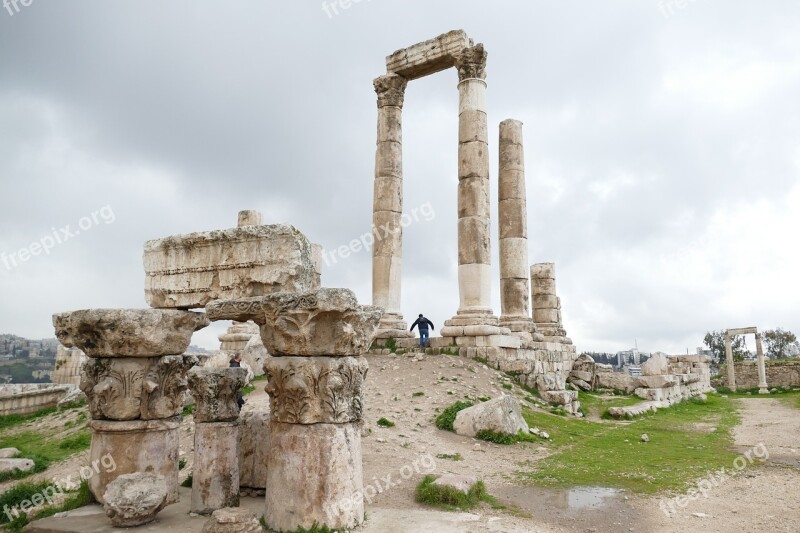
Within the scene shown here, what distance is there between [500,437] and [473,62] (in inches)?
499

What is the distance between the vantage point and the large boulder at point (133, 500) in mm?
5336

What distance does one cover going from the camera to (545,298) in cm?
2342

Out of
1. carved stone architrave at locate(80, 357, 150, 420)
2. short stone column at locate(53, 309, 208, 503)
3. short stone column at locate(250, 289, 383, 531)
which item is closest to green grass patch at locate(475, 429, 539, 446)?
short stone column at locate(250, 289, 383, 531)

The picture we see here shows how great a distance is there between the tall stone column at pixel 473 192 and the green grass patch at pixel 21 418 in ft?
40.6

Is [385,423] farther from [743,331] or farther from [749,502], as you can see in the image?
[743,331]

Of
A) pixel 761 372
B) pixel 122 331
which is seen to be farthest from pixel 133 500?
pixel 761 372

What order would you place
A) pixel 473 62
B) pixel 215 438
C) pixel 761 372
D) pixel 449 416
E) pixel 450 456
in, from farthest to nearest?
pixel 761 372, pixel 473 62, pixel 449 416, pixel 450 456, pixel 215 438

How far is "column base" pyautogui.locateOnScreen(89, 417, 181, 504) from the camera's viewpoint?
6.16 metres

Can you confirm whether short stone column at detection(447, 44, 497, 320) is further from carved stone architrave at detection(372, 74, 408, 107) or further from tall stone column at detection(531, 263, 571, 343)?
tall stone column at detection(531, 263, 571, 343)

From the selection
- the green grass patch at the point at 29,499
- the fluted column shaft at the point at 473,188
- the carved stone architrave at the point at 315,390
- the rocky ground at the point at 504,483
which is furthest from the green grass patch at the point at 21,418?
the carved stone architrave at the point at 315,390

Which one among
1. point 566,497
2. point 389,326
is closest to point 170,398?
point 566,497

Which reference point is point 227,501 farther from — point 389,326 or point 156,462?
point 389,326

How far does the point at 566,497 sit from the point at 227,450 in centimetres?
425

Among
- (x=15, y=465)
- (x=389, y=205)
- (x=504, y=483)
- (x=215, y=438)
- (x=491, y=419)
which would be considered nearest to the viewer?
(x=215, y=438)
